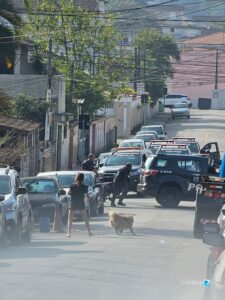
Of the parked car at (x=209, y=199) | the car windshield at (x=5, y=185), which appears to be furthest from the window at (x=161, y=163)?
the car windshield at (x=5, y=185)

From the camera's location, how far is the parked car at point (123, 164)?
42.1 m

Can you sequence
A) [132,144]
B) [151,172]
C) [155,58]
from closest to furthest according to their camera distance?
[151,172] → [132,144] → [155,58]

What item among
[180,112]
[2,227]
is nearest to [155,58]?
[180,112]

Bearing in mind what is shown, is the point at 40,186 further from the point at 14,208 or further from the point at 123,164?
the point at 123,164

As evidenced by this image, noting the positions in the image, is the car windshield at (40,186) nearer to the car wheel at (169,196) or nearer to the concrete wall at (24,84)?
the car wheel at (169,196)

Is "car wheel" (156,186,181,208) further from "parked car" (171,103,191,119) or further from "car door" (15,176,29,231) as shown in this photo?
"parked car" (171,103,191,119)

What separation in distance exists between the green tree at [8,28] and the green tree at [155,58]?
204 feet

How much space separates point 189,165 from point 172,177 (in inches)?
33.4

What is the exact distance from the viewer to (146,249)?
21.7m

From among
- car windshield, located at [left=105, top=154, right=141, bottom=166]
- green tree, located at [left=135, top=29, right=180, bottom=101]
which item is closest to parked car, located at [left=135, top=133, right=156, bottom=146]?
car windshield, located at [left=105, top=154, right=141, bottom=166]

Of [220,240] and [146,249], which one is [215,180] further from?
[220,240]

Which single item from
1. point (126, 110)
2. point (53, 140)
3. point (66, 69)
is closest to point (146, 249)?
point (53, 140)

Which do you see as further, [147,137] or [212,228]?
[147,137]

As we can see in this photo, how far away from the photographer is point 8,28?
33.2m
